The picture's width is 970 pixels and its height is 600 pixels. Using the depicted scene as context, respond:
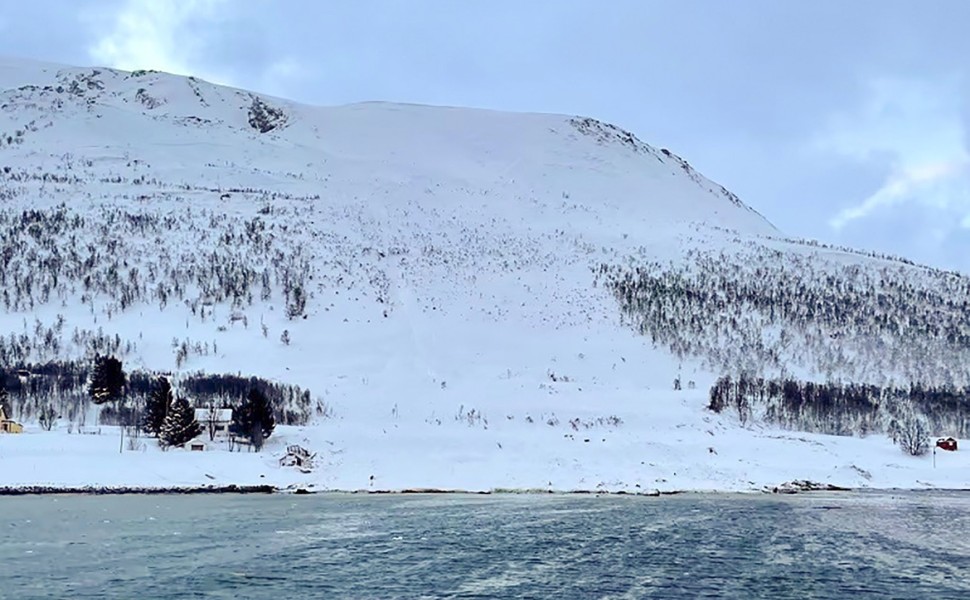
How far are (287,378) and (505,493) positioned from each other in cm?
3773

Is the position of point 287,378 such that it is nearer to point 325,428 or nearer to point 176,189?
point 325,428

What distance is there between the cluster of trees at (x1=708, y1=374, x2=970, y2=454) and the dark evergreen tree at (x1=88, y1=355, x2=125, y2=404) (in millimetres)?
52608

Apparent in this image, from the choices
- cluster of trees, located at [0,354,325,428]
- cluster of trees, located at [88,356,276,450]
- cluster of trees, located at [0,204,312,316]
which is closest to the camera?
cluster of trees, located at [88,356,276,450]

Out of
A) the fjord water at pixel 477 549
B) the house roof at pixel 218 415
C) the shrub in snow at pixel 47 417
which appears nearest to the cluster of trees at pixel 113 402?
the shrub in snow at pixel 47 417

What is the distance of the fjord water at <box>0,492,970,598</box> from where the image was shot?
2589 cm

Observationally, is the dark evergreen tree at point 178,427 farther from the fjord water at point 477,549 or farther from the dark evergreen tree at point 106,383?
the dark evergreen tree at point 106,383

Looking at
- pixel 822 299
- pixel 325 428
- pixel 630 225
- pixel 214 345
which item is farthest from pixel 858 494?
pixel 630 225

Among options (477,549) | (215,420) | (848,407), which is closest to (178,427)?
(215,420)

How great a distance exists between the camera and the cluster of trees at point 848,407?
3282 inches

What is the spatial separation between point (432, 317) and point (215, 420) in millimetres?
47928

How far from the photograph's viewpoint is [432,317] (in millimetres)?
115750

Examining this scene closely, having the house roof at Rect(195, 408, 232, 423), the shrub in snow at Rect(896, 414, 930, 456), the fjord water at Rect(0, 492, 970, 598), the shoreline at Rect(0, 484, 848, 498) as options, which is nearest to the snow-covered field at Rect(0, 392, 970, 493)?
the shoreline at Rect(0, 484, 848, 498)

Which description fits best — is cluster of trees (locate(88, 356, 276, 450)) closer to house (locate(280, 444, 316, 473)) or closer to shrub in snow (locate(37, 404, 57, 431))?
house (locate(280, 444, 316, 473))

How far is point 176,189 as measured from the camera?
163875 millimetres
